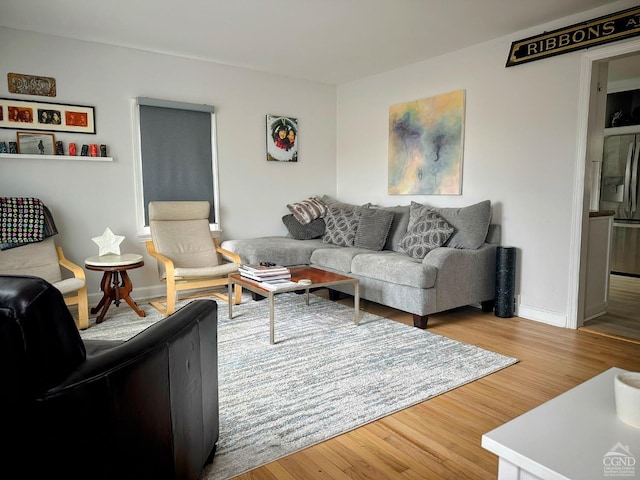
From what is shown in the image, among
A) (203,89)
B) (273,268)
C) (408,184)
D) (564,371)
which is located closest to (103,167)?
(203,89)

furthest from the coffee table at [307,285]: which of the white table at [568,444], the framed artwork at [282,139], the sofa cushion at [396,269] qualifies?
the white table at [568,444]

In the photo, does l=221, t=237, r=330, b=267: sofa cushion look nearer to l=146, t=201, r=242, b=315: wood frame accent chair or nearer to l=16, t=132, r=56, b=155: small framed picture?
l=146, t=201, r=242, b=315: wood frame accent chair

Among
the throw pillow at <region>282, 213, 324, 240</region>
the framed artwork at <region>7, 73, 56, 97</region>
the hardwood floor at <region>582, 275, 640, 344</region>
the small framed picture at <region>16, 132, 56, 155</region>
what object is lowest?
the hardwood floor at <region>582, 275, 640, 344</region>

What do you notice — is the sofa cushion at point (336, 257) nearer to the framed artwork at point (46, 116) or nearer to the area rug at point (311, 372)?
the area rug at point (311, 372)

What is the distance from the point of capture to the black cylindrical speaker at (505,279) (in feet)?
12.5

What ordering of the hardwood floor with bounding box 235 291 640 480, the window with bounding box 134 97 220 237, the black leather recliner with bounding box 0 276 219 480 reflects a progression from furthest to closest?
1. the window with bounding box 134 97 220 237
2. the hardwood floor with bounding box 235 291 640 480
3. the black leather recliner with bounding box 0 276 219 480

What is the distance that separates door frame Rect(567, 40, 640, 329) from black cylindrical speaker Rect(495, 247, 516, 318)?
1.45 ft

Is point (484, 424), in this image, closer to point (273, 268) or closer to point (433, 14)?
point (273, 268)

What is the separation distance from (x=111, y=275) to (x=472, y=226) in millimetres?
3179

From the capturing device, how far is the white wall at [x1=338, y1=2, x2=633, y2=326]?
3539 mm

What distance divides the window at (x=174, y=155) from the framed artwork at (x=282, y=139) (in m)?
0.71

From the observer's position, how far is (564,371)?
2703mm

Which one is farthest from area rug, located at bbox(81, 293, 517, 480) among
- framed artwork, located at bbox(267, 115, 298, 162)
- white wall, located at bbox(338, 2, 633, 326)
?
framed artwork, located at bbox(267, 115, 298, 162)

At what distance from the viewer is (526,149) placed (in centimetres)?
379
